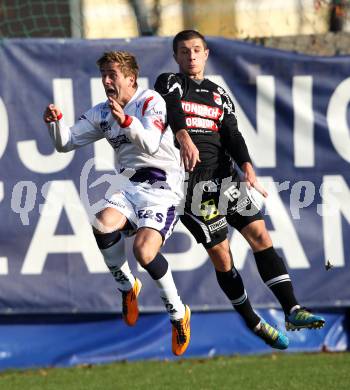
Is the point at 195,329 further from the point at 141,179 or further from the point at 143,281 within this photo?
the point at 141,179

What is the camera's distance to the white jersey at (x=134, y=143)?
6562mm

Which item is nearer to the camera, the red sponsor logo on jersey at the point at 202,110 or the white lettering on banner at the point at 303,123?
the red sponsor logo on jersey at the point at 202,110

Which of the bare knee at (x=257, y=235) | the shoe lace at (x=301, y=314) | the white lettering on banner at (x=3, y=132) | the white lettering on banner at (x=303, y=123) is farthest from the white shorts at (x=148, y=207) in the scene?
the white lettering on banner at (x=303, y=123)

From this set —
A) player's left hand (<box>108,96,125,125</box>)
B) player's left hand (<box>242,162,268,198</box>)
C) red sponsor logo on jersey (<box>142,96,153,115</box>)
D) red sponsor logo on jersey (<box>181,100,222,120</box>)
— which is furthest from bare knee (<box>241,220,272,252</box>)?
player's left hand (<box>108,96,125,125</box>)

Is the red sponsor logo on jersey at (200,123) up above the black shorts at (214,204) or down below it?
above

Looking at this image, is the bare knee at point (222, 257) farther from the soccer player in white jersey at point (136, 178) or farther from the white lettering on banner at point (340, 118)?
the white lettering on banner at point (340, 118)

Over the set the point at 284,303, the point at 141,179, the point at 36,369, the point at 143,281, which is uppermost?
the point at 141,179

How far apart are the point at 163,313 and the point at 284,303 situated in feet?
8.90

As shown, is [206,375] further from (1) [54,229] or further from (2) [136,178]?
(2) [136,178]

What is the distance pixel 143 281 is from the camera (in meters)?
9.25

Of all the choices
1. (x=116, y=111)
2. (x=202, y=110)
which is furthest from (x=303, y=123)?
(x=116, y=111)

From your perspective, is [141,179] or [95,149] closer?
[141,179]

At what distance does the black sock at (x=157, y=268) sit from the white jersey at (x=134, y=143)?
1.51 ft

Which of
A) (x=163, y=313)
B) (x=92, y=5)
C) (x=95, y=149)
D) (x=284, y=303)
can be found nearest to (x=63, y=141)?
(x=284, y=303)
